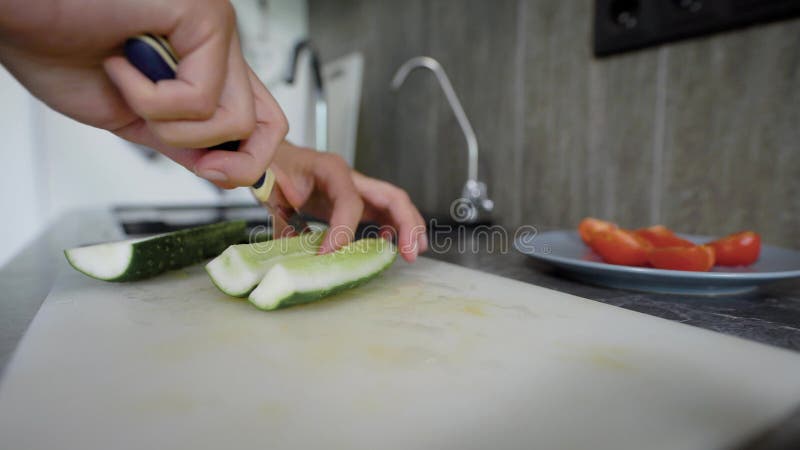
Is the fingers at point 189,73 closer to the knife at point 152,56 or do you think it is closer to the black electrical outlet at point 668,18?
the knife at point 152,56

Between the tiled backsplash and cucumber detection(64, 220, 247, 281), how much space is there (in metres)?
1.25

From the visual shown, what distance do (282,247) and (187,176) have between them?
9.90 ft

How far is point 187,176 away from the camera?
3488mm

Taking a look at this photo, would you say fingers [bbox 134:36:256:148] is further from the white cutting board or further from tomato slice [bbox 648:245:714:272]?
tomato slice [bbox 648:245:714:272]

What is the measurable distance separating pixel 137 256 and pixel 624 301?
2.30 ft

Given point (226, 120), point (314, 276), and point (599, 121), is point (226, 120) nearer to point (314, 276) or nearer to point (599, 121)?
point (314, 276)

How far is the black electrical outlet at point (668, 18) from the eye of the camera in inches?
45.4

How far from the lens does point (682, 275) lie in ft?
2.15

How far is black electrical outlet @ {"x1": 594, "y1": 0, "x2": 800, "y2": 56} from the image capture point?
115cm

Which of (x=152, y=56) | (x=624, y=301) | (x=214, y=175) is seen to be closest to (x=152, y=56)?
(x=152, y=56)

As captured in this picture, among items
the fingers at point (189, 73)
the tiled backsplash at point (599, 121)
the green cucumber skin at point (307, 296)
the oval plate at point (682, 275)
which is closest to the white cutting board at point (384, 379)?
the green cucumber skin at point (307, 296)

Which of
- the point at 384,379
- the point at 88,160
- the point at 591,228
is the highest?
the point at 88,160

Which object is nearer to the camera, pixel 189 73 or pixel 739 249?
pixel 189 73

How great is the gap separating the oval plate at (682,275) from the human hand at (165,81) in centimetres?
49
